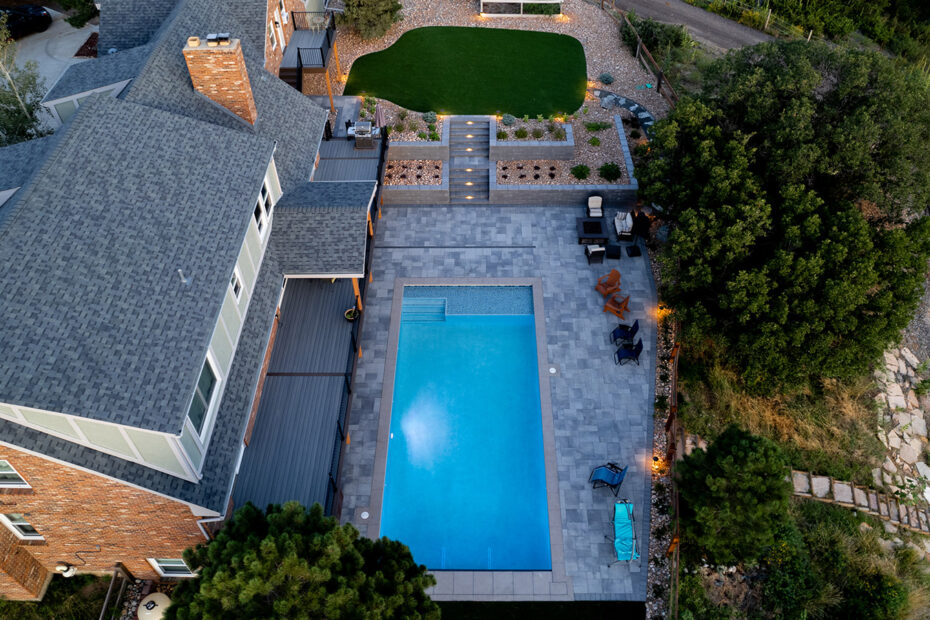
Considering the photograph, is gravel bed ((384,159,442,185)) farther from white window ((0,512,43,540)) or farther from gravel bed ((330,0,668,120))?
white window ((0,512,43,540))

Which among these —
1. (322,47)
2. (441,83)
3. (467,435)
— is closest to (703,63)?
(441,83)

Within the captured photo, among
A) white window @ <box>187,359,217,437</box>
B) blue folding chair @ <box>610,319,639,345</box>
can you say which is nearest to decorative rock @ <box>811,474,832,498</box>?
blue folding chair @ <box>610,319,639,345</box>

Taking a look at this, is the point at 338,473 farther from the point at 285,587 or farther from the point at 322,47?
the point at 322,47

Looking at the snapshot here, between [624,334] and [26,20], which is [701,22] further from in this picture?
[26,20]

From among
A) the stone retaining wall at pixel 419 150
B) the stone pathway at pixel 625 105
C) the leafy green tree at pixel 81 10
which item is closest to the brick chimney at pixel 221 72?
the stone retaining wall at pixel 419 150

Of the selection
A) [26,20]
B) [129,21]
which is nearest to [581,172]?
[129,21]

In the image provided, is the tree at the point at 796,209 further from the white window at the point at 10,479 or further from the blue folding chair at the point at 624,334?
the white window at the point at 10,479
